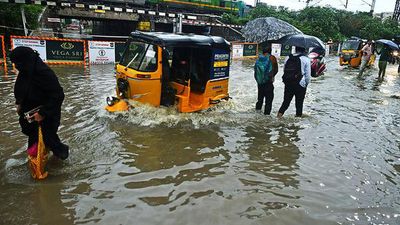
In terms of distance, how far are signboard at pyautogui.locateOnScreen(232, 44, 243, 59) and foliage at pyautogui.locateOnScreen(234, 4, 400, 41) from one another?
13815 mm

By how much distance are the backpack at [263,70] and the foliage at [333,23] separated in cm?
2916

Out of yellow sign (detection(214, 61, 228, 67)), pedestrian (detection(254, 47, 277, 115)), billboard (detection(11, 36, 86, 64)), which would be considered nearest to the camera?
pedestrian (detection(254, 47, 277, 115))

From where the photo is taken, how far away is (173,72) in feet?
27.2

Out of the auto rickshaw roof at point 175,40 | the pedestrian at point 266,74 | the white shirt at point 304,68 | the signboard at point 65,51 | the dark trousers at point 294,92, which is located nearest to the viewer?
the auto rickshaw roof at point 175,40

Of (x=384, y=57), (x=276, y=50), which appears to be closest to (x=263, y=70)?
(x=384, y=57)

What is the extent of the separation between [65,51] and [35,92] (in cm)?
1162

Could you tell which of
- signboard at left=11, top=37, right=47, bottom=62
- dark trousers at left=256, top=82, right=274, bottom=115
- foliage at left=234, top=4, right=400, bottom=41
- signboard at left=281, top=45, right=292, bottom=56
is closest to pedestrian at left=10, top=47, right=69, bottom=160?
dark trousers at left=256, top=82, right=274, bottom=115

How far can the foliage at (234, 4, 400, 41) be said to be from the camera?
121 feet

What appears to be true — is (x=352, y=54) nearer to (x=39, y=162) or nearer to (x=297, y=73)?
(x=297, y=73)

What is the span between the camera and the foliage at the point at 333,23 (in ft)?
121

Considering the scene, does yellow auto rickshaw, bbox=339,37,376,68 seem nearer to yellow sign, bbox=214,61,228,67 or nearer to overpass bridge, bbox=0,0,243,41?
overpass bridge, bbox=0,0,243,41

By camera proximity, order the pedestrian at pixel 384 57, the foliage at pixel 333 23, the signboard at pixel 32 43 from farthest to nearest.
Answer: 1. the foliage at pixel 333 23
2. the pedestrian at pixel 384 57
3. the signboard at pixel 32 43

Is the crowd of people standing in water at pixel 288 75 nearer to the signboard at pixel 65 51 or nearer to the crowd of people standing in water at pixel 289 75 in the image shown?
the crowd of people standing in water at pixel 289 75

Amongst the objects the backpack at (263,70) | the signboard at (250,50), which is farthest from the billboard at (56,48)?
the signboard at (250,50)
